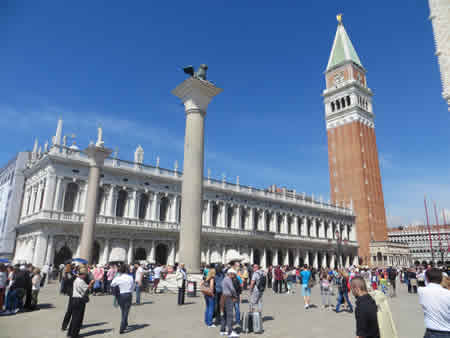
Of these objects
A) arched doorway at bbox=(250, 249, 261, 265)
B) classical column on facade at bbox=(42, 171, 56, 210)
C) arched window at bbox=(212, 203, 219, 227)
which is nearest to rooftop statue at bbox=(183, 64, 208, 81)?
classical column on facade at bbox=(42, 171, 56, 210)

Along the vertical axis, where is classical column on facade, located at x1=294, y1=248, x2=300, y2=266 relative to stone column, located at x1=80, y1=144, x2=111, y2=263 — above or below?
below

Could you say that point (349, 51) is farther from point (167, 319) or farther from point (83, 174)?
point (167, 319)

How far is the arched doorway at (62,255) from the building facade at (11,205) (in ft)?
29.4

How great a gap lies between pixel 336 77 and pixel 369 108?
31.3 ft

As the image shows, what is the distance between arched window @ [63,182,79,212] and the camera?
29453 millimetres

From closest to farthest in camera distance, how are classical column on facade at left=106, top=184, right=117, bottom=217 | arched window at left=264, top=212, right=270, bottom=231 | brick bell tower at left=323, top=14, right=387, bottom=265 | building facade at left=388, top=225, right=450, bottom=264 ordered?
1. classical column on facade at left=106, top=184, right=117, bottom=217
2. arched window at left=264, top=212, right=270, bottom=231
3. brick bell tower at left=323, top=14, right=387, bottom=265
4. building facade at left=388, top=225, right=450, bottom=264

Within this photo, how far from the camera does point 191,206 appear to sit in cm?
1441

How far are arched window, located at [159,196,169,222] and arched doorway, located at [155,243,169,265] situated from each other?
2906 mm

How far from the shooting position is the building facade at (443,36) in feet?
89.1

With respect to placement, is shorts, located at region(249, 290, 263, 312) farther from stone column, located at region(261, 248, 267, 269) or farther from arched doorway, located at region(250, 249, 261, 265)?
stone column, located at region(261, 248, 267, 269)

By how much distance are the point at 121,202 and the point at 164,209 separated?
16.6 feet

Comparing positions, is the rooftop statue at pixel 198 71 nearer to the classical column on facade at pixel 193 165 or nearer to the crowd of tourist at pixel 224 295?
the classical column on facade at pixel 193 165

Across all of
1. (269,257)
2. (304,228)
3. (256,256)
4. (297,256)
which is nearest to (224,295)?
(256,256)

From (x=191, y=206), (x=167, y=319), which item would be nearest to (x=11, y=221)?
(x=191, y=206)
